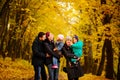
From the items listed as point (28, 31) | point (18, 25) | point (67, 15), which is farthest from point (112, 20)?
point (28, 31)

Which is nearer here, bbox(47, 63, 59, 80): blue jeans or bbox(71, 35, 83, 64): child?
bbox(71, 35, 83, 64): child

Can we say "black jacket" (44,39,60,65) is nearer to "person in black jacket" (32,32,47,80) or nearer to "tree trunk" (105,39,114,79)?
"person in black jacket" (32,32,47,80)

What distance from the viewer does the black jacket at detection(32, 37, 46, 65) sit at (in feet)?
45.6

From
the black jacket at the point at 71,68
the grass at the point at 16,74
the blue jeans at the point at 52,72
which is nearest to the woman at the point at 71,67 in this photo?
the black jacket at the point at 71,68

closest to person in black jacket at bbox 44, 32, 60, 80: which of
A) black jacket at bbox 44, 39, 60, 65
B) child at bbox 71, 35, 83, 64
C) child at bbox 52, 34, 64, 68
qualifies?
black jacket at bbox 44, 39, 60, 65

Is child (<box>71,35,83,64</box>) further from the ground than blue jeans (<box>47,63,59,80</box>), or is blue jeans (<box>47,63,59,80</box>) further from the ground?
child (<box>71,35,83,64</box>)

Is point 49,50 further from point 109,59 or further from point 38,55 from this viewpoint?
point 109,59

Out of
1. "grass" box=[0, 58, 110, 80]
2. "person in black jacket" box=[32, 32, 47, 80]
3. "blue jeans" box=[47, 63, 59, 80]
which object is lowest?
"grass" box=[0, 58, 110, 80]

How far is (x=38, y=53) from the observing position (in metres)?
13.9

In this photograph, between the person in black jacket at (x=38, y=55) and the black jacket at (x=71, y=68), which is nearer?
the black jacket at (x=71, y=68)

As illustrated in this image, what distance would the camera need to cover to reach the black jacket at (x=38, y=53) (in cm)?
1390

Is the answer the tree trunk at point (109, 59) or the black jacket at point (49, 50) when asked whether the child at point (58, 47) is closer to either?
the black jacket at point (49, 50)

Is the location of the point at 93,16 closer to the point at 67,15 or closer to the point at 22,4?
the point at 67,15

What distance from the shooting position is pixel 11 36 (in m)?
34.2
